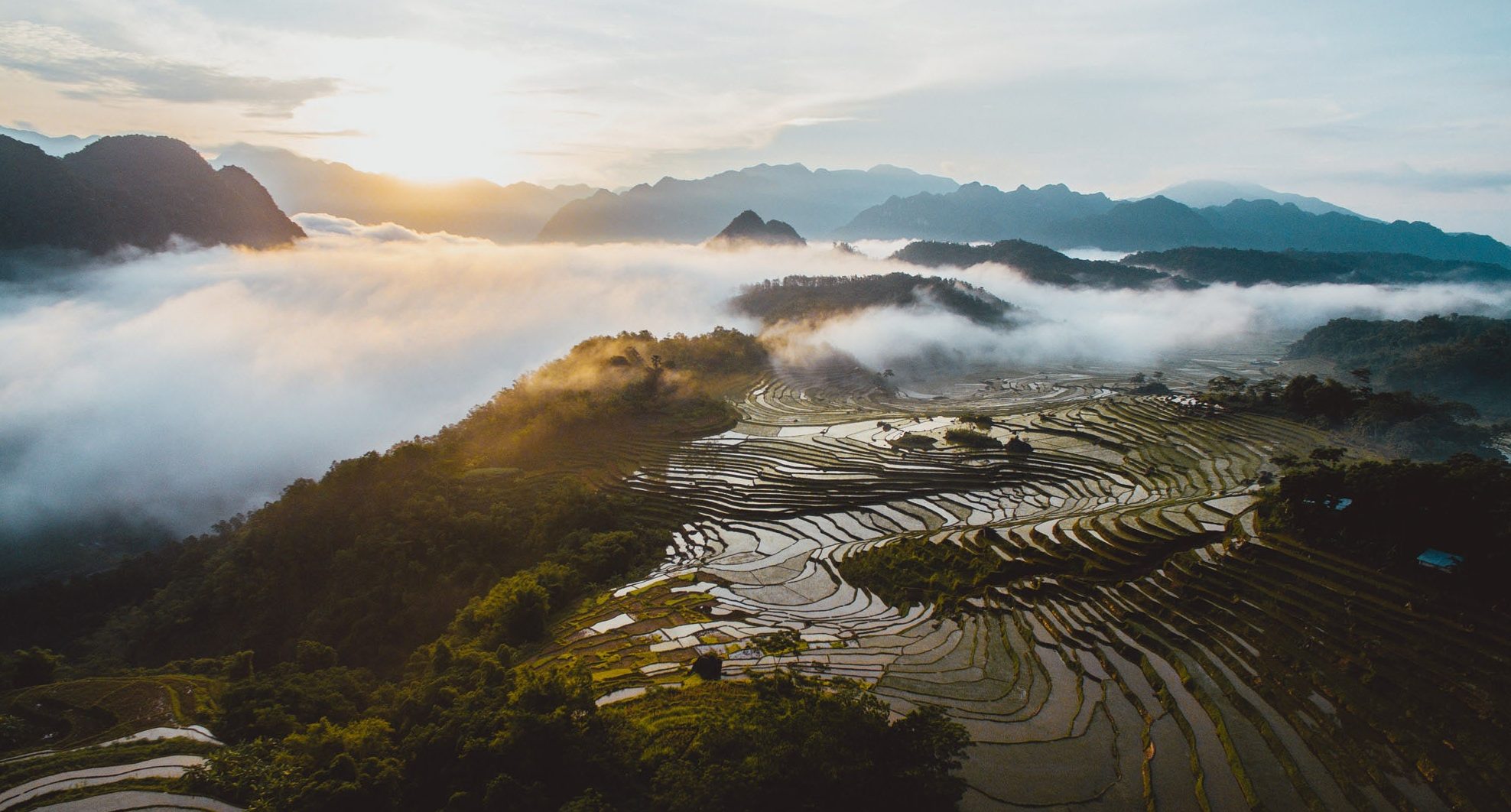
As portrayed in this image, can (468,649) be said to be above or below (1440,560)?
below

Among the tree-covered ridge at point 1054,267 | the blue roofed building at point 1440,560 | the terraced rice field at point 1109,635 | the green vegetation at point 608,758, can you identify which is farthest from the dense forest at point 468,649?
the tree-covered ridge at point 1054,267

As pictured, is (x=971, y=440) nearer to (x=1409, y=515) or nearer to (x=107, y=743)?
(x=1409, y=515)

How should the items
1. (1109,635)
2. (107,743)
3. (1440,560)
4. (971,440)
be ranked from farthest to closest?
(971,440)
(1109,635)
(1440,560)
(107,743)

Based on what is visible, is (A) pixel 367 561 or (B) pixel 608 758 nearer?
(B) pixel 608 758

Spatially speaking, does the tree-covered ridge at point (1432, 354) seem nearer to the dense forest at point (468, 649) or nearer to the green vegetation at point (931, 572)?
the green vegetation at point (931, 572)

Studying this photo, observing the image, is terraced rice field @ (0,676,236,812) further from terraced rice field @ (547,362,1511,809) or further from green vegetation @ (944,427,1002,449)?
green vegetation @ (944,427,1002,449)

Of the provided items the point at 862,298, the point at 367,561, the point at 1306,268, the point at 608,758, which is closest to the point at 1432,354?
the point at 862,298
